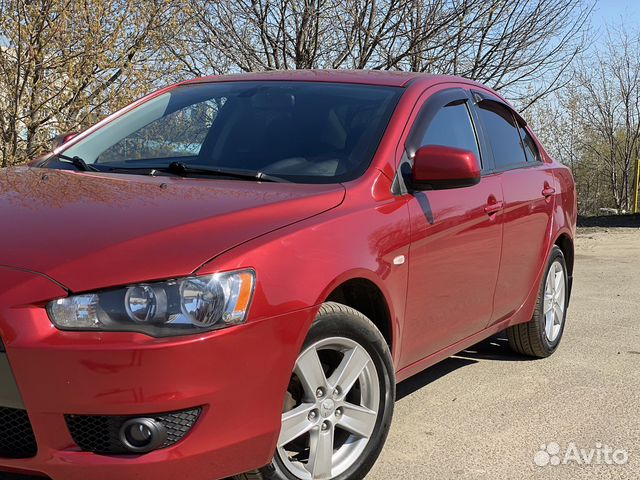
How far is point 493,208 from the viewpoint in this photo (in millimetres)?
4160

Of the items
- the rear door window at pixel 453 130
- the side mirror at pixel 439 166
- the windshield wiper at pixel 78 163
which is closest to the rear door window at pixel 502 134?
the rear door window at pixel 453 130

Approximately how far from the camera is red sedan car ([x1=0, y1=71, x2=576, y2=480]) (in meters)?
2.36

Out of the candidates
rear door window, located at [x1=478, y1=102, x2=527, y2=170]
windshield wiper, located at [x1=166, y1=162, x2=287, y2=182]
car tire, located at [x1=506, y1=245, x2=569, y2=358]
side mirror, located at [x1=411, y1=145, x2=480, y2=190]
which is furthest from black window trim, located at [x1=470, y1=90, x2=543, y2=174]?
windshield wiper, located at [x1=166, y1=162, x2=287, y2=182]

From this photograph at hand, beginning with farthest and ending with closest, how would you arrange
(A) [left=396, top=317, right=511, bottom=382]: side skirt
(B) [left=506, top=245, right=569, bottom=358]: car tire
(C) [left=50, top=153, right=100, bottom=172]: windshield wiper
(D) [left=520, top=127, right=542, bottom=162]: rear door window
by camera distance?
1. (D) [left=520, top=127, right=542, bottom=162]: rear door window
2. (B) [left=506, top=245, right=569, bottom=358]: car tire
3. (C) [left=50, top=153, right=100, bottom=172]: windshield wiper
4. (A) [left=396, top=317, right=511, bottom=382]: side skirt

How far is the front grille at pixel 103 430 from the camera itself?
2365 mm

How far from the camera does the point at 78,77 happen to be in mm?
8359

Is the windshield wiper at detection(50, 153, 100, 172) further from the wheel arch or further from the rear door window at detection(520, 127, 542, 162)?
the rear door window at detection(520, 127, 542, 162)

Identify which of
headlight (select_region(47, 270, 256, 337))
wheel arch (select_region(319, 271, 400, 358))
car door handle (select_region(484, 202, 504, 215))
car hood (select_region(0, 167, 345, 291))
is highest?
car hood (select_region(0, 167, 345, 291))

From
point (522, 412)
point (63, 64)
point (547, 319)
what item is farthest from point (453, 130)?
point (63, 64)

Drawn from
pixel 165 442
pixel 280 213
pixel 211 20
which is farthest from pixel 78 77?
pixel 165 442

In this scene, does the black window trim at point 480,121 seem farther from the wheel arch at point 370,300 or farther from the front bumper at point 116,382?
the front bumper at point 116,382

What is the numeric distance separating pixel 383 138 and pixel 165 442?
1.72m

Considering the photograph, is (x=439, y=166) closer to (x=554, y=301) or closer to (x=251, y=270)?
(x=251, y=270)

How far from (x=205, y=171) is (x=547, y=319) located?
270 centimetres
